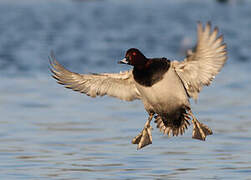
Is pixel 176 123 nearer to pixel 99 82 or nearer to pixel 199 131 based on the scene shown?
pixel 199 131

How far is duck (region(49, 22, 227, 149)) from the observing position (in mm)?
8750

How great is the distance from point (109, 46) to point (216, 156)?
18.0m

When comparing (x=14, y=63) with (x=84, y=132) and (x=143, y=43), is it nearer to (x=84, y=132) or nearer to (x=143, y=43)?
(x=143, y=43)

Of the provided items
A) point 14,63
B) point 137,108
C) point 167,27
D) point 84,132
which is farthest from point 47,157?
point 167,27

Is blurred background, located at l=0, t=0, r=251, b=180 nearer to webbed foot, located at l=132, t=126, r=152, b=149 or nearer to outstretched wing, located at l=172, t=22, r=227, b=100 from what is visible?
Answer: webbed foot, located at l=132, t=126, r=152, b=149

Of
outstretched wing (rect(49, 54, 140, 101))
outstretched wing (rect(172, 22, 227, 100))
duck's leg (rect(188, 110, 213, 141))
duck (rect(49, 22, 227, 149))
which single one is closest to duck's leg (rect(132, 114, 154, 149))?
duck (rect(49, 22, 227, 149))

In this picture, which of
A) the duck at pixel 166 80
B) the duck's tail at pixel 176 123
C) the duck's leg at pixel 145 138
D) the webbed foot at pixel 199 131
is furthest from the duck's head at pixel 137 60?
the webbed foot at pixel 199 131

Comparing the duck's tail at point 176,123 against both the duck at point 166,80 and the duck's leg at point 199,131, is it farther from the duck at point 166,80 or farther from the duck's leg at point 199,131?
the duck's leg at point 199,131

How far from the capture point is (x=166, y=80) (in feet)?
28.9

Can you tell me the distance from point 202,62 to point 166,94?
0.60m

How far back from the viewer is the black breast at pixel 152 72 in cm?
876

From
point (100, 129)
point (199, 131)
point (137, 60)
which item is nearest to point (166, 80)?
point (137, 60)

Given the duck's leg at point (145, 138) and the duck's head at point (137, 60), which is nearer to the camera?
the duck's head at point (137, 60)

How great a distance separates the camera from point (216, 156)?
33.6ft
